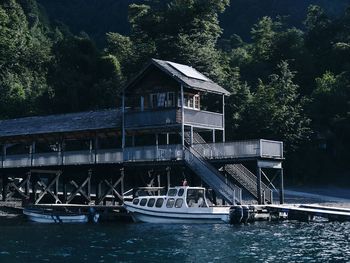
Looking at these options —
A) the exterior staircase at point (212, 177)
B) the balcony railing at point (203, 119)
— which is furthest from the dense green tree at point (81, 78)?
the exterior staircase at point (212, 177)

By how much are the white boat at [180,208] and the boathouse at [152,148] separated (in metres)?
1.86

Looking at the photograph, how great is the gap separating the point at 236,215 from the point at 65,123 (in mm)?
18948

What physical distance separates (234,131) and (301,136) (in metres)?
6.90

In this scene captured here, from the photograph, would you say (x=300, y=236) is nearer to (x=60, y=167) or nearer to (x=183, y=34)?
(x=60, y=167)

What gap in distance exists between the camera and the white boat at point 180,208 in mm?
41469

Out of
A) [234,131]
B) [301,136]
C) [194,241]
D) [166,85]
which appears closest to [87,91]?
[234,131]

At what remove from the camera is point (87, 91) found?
271 ft

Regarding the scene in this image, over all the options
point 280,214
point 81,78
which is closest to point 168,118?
point 280,214

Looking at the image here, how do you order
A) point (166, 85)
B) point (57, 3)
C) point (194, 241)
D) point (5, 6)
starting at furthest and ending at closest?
point (57, 3) < point (5, 6) < point (166, 85) < point (194, 241)

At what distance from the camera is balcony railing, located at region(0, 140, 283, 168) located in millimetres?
44312

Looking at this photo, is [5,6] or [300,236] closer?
[300,236]

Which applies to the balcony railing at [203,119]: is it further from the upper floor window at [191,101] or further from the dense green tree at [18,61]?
the dense green tree at [18,61]

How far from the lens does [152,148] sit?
48.6 meters

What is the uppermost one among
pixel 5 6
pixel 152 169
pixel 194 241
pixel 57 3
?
pixel 57 3
